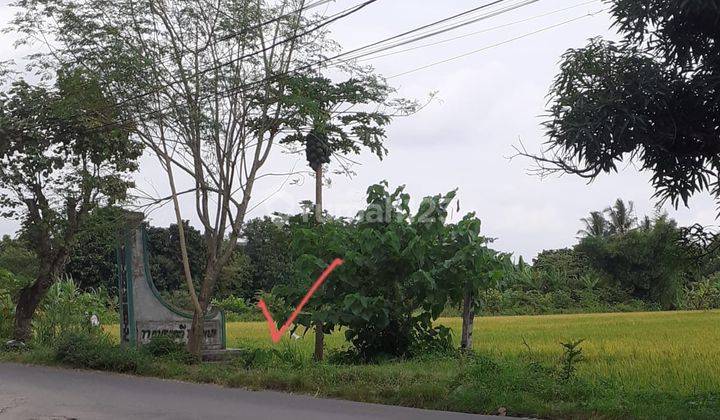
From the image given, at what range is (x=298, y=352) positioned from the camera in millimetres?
16547

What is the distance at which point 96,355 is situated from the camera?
56.1ft

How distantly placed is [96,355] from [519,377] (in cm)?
948

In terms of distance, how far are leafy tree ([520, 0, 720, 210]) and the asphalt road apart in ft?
11.0

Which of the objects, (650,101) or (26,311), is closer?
(650,101)

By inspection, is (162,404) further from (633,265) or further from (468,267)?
(633,265)

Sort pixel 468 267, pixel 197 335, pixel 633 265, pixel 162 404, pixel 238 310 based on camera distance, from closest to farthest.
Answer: pixel 162 404
pixel 468 267
pixel 197 335
pixel 238 310
pixel 633 265

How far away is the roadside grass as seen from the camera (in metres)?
9.60

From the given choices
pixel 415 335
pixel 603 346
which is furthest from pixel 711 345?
pixel 415 335

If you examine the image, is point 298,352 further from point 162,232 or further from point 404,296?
point 162,232

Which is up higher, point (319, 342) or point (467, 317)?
point (467, 317)

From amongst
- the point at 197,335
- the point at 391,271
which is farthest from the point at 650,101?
the point at 197,335

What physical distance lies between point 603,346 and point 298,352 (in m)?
5.83

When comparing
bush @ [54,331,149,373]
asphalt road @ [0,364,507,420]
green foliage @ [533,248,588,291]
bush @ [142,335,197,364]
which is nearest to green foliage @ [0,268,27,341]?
bush @ [54,331,149,373]

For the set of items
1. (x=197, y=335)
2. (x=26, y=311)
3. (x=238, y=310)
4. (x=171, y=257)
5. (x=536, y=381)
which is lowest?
(x=536, y=381)
